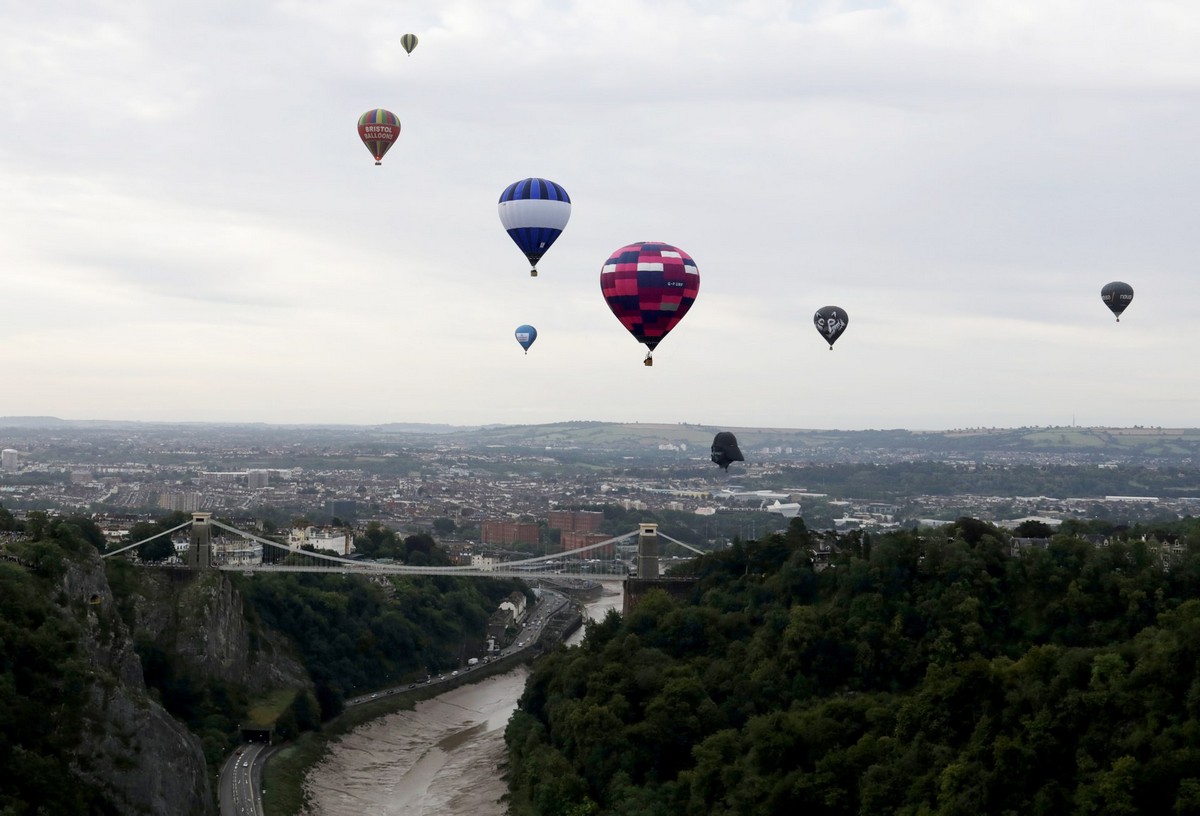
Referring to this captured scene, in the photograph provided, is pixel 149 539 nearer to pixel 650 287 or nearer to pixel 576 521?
pixel 650 287

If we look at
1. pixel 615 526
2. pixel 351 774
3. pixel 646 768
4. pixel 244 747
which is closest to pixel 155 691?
pixel 244 747

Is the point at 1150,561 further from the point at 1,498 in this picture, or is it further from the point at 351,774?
the point at 1,498

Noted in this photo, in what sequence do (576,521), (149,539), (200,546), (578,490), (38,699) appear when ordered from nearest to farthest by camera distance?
1. (38,699)
2. (200,546)
3. (149,539)
4. (576,521)
5. (578,490)

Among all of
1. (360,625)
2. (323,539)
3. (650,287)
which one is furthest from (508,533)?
(650,287)

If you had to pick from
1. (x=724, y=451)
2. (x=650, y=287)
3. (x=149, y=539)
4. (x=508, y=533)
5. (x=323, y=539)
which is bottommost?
(x=508, y=533)

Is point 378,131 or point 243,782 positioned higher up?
point 378,131

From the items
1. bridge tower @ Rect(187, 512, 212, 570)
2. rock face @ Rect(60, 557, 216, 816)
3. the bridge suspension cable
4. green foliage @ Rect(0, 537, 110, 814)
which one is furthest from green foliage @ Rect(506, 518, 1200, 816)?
the bridge suspension cable
